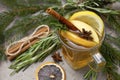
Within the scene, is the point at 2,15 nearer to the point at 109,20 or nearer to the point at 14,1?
the point at 14,1

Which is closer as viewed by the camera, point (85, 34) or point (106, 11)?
point (85, 34)

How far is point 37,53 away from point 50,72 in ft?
0.28

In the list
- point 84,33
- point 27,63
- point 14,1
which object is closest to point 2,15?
point 14,1

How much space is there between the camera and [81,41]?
62cm

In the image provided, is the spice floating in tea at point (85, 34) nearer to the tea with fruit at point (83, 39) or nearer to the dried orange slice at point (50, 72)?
the tea with fruit at point (83, 39)

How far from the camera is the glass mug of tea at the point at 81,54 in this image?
2.01 ft

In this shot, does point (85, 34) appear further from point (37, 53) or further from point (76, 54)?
point (37, 53)

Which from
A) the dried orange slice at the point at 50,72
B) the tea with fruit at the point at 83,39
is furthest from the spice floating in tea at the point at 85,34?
the dried orange slice at the point at 50,72

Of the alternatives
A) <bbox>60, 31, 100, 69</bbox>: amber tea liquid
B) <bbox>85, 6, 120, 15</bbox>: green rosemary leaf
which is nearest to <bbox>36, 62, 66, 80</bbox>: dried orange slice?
<bbox>60, 31, 100, 69</bbox>: amber tea liquid

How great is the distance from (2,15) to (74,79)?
28 centimetres

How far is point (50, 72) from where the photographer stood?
2.22 feet

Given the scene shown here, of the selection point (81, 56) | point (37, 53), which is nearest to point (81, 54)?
point (81, 56)

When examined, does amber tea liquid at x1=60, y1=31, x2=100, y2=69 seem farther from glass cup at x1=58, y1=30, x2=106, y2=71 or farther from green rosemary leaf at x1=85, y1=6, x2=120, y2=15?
green rosemary leaf at x1=85, y1=6, x2=120, y2=15

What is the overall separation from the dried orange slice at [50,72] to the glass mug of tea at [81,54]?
0.14 ft
